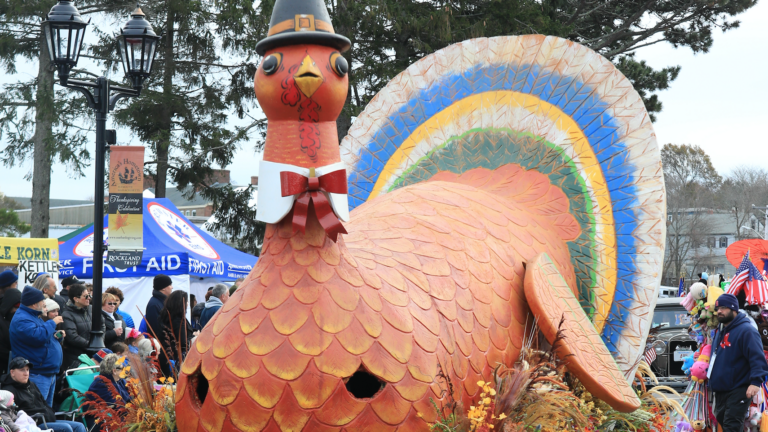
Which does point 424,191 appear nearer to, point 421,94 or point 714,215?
point 421,94

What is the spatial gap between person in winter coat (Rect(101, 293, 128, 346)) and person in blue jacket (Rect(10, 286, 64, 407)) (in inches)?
34.5

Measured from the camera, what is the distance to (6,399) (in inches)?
203

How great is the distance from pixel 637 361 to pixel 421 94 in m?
2.38

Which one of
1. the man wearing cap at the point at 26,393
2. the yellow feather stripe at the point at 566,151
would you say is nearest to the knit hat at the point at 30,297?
the man wearing cap at the point at 26,393

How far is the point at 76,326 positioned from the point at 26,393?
154 centimetres

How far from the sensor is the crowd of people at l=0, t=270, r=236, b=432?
5.58 meters

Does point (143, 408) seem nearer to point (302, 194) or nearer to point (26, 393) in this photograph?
point (302, 194)

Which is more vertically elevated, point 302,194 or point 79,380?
point 302,194

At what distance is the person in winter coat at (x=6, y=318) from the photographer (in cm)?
658

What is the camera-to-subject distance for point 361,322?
2980 millimetres

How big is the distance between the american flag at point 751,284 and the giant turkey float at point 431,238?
10.7 ft

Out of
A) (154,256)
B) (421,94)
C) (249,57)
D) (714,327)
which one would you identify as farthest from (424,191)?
(249,57)

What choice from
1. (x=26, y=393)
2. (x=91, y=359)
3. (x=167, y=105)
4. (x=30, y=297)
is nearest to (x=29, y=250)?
(x=91, y=359)

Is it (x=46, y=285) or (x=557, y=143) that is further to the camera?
(x=46, y=285)
